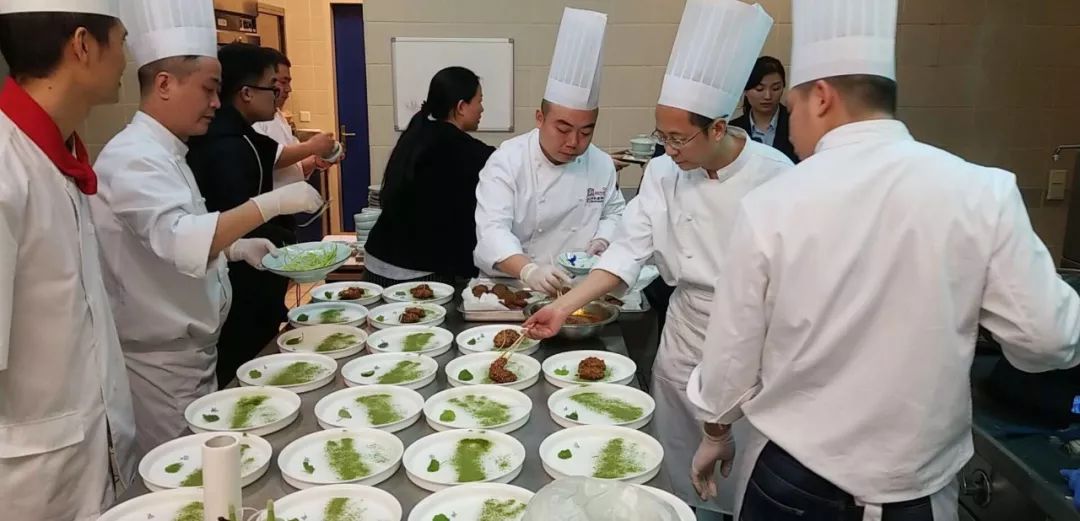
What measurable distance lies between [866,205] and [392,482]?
3.34 feet

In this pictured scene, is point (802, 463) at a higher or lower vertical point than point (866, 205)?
lower

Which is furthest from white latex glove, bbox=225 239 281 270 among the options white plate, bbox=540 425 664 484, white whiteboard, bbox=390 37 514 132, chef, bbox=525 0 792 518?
white whiteboard, bbox=390 37 514 132

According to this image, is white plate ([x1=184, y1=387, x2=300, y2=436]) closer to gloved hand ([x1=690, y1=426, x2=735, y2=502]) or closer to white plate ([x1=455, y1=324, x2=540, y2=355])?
white plate ([x1=455, y1=324, x2=540, y2=355])

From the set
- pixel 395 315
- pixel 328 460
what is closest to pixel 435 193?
pixel 395 315

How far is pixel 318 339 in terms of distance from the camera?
7.36ft

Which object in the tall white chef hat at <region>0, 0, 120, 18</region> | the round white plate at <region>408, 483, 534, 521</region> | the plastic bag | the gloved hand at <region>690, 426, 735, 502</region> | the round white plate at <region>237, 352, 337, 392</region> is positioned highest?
the tall white chef hat at <region>0, 0, 120, 18</region>

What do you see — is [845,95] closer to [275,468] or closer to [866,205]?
[866,205]

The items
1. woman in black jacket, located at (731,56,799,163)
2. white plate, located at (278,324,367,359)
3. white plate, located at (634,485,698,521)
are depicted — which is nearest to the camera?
white plate, located at (634,485,698,521)

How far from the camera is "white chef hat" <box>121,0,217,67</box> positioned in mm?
1981

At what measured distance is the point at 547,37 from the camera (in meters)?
4.38

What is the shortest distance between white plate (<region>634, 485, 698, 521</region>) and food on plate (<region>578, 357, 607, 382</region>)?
56 cm

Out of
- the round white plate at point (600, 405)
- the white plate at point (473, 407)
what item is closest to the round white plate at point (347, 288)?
the white plate at point (473, 407)

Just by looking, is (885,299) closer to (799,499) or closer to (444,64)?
(799,499)

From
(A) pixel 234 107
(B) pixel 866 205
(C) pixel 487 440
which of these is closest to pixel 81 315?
(C) pixel 487 440
